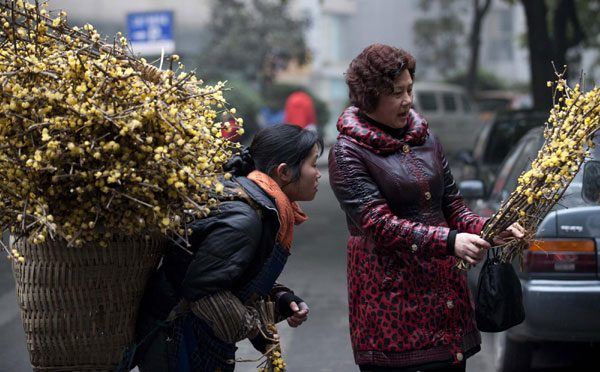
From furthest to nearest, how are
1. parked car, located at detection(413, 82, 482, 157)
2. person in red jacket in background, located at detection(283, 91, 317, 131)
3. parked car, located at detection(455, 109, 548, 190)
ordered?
parked car, located at detection(413, 82, 482, 157) < person in red jacket in background, located at detection(283, 91, 317, 131) < parked car, located at detection(455, 109, 548, 190)

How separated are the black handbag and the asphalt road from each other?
2397 millimetres

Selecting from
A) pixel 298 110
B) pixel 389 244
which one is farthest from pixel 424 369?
pixel 298 110

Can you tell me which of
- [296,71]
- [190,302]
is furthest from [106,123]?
[296,71]

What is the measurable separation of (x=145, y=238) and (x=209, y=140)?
1.20 ft

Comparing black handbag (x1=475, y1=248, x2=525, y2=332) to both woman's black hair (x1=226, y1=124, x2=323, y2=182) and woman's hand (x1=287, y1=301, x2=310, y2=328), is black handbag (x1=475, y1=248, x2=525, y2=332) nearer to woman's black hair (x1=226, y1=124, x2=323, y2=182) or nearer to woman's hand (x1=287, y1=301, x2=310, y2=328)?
woman's hand (x1=287, y1=301, x2=310, y2=328)

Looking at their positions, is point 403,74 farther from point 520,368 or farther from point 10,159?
point 520,368

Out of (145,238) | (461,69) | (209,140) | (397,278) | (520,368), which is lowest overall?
(461,69)

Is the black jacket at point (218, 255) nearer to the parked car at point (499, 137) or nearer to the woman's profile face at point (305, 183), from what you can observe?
the woman's profile face at point (305, 183)

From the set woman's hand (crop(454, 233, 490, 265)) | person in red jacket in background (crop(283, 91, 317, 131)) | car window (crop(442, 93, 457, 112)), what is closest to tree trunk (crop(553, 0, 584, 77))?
person in red jacket in background (crop(283, 91, 317, 131))

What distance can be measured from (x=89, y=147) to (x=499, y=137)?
23.1ft

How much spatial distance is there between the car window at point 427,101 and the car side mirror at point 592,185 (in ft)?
59.9

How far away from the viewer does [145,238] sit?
2465 mm

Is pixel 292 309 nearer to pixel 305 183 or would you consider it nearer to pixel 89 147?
pixel 305 183

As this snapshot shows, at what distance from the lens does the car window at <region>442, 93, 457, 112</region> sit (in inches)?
931
